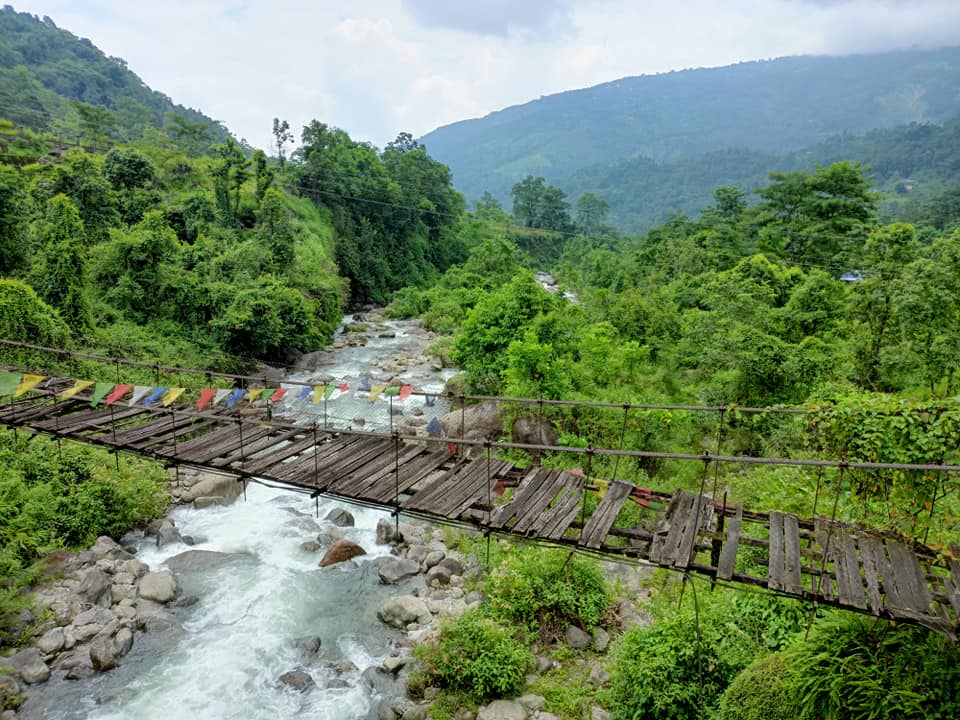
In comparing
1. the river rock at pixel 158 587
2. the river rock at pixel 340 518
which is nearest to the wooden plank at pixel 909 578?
the river rock at pixel 340 518

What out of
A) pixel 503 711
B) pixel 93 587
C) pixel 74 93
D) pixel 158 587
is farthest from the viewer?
pixel 74 93

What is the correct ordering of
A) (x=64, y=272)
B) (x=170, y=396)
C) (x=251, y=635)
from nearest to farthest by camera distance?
(x=170, y=396) < (x=251, y=635) < (x=64, y=272)

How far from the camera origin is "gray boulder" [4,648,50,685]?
24.2 ft

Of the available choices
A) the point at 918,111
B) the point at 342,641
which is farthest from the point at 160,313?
the point at 918,111

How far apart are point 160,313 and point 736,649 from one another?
18324 mm

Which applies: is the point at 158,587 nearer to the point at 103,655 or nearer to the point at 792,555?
the point at 103,655

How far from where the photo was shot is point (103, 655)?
25.2 feet

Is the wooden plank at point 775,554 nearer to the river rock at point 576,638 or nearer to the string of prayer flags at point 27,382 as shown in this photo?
the river rock at point 576,638

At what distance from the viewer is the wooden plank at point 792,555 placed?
4.43 meters

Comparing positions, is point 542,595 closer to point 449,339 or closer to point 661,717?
point 661,717

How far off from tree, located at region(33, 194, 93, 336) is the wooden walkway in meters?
7.99

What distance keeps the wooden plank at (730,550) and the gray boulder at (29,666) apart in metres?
8.44

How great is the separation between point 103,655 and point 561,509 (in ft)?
21.7

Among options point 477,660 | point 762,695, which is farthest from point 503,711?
point 762,695
